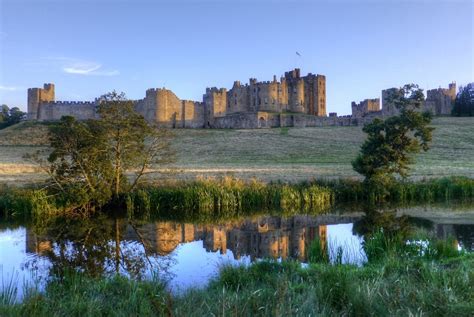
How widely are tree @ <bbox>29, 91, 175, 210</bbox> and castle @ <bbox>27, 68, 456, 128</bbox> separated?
52.4 meters

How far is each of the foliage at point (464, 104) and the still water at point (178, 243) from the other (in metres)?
68.6

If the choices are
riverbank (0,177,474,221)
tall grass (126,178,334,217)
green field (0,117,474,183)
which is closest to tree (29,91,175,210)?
riverbank (0,177,474,221)

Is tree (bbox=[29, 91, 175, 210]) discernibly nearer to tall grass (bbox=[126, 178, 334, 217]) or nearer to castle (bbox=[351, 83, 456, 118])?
tall grass (bbox=[126, 178, 334, 217])

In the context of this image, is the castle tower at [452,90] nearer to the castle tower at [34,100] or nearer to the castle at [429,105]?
the castle at [429,105]

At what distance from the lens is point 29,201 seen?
1642 cm

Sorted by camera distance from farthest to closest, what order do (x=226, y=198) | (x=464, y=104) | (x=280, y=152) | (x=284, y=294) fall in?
(x=464, y=104)
(x=280, y=152)
(x=226, y=198)
(x=284, y=294)

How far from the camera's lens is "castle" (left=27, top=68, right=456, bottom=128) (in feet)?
244

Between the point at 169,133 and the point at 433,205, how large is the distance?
10.9 meters

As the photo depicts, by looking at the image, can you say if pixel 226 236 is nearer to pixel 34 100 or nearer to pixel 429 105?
pixel 34 100

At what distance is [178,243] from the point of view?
13.3 meters

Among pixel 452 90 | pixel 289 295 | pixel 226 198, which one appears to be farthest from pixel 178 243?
pixel 452 90

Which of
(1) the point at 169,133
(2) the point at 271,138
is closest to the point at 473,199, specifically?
(1) the point at 169,133

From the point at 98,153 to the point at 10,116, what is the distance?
2904 inches

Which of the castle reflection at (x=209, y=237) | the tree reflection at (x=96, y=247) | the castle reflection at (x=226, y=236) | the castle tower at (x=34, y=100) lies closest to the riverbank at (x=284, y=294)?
the tree reflection at (x=96, y=247)
